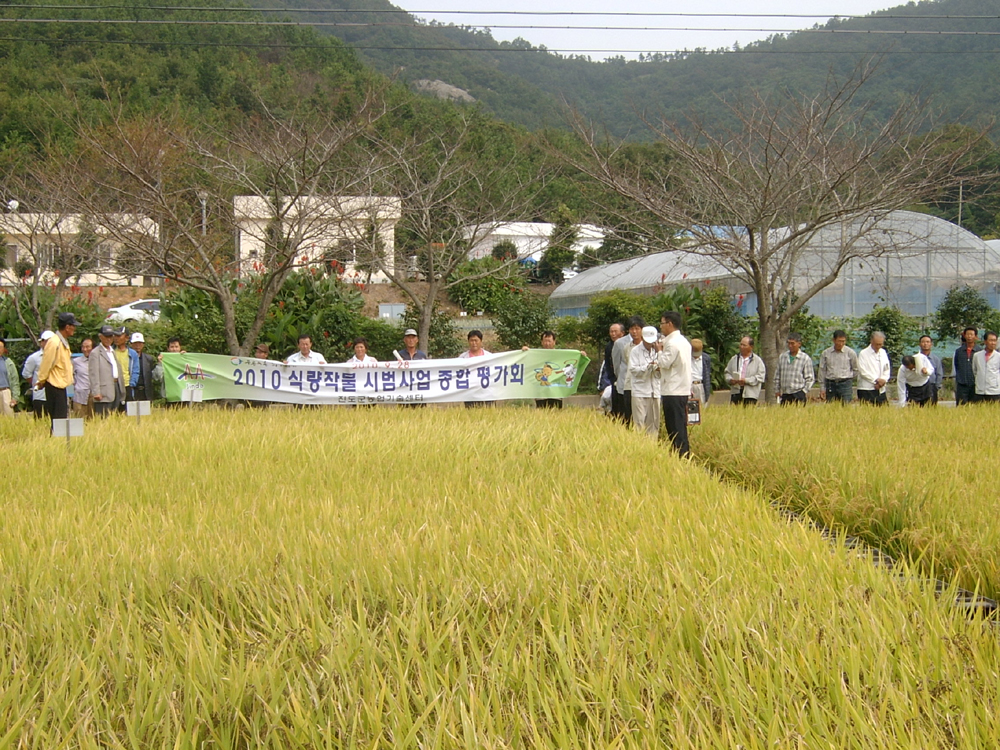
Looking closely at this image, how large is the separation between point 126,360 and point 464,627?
391 inches

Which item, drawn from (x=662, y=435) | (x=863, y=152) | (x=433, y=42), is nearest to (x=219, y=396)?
(x=662, y=435)

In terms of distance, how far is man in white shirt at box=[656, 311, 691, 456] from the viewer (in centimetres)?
809

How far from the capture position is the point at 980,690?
2.54m

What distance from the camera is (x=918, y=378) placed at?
12367 millimetres

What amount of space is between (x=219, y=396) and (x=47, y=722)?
1006 centimetres

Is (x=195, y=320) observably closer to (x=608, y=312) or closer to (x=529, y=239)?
(x=608, y=312)

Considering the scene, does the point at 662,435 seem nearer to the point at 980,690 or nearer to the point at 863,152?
the point at 863,152

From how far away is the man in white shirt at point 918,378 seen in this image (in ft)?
40.1

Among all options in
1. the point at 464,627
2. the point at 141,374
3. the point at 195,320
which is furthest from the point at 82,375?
the point at 464,627

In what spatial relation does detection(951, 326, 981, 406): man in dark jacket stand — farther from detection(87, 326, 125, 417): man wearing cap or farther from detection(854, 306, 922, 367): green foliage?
detection(87, 326, 125, 417): man wearing cap

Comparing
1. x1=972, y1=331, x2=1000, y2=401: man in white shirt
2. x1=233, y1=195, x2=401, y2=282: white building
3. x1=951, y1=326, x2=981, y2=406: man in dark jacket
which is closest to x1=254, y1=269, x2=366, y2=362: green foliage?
x1=233, y1=195, x2=401, y2=282: white building

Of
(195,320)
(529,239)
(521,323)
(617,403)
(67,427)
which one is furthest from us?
(529,239)

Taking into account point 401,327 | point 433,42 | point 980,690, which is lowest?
point 980,690

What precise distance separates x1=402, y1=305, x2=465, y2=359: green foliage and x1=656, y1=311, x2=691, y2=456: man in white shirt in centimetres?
903
